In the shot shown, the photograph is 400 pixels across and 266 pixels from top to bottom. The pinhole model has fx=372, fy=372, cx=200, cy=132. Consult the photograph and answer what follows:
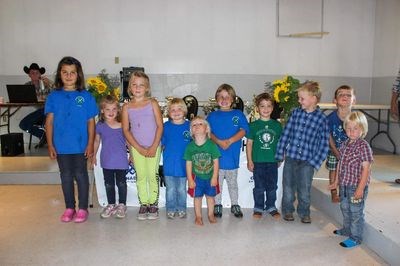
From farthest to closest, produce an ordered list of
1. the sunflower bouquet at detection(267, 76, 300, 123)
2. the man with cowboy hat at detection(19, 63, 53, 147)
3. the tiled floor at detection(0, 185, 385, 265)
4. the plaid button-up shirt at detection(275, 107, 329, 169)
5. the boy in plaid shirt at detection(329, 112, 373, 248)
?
the man with cowboy hat at detection(19, 63, 53, 147) → the sunflower bouquet at detection(267, 76, 300, 123) → the plaid button-up shirt at detection(275, 107, 329, 169) → the boy in plaid shirt at detection(329, 112, 373, 248) → the tiled floor at detection(0, 185, 385, 265)

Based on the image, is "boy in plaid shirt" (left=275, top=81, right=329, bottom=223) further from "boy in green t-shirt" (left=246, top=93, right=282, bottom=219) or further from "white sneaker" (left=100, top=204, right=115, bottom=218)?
"white sneaker" (left=100, top=204, right=115, bottom=218)

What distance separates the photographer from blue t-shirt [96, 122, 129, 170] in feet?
10.2

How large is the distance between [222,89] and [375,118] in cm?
416

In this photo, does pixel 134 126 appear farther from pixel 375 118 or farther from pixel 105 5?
pixel 375 118

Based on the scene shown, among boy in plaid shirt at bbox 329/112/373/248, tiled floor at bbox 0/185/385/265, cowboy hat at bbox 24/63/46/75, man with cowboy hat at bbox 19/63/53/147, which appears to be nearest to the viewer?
tiled floor at bbox 0/185/385/265

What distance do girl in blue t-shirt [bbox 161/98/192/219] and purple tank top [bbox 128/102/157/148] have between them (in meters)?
0.13

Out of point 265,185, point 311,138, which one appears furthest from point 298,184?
point 311,138

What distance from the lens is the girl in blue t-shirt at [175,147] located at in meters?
3.07

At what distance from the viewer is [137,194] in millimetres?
3428

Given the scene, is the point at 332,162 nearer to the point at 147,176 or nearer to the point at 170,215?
the point at 170,215

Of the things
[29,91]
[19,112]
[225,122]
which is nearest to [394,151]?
[225,122]

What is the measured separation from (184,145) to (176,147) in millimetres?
68

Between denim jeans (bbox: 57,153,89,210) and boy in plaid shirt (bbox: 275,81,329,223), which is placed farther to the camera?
denim jeans (bbox: 57,153,89,210)

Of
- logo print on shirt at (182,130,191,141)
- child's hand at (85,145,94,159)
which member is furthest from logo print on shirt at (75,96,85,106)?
logo print on shirt at (182,130,191,141)
